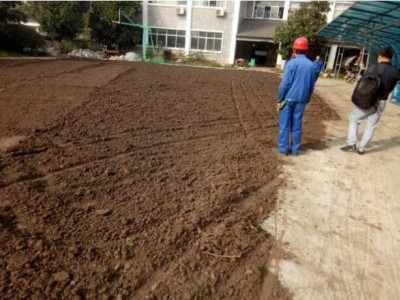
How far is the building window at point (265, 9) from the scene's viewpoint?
2991 centimetres

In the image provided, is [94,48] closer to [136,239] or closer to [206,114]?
[206,114]

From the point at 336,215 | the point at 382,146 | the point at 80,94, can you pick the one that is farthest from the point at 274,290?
the point at 80,94

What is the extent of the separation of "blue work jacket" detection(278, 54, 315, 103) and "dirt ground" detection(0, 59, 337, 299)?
1.00 m

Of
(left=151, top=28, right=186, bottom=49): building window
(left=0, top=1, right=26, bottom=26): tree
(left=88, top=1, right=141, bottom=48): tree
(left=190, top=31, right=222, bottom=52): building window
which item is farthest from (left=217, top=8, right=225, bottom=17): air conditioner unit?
(left=0, top=1, right=26, bottom=26): tree

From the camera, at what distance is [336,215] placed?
3.64 m

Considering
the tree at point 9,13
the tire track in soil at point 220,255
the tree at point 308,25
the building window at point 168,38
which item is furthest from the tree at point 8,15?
the tire track in soil at point 220,255

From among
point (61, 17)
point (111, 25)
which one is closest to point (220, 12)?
point (111, 25)

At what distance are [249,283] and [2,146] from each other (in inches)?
154

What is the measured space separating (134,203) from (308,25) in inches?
981

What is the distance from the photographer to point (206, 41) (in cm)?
3061

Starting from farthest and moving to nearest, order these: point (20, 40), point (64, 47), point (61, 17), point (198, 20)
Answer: point (198, 20), point (64, 47), point (61, 17), point (20, 40)

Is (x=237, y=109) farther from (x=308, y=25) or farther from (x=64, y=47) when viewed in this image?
(x=64, y=47)

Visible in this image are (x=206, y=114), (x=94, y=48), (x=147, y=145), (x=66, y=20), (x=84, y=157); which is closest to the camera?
(x=84, y=157)

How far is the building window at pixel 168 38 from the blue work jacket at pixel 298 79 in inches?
1078
